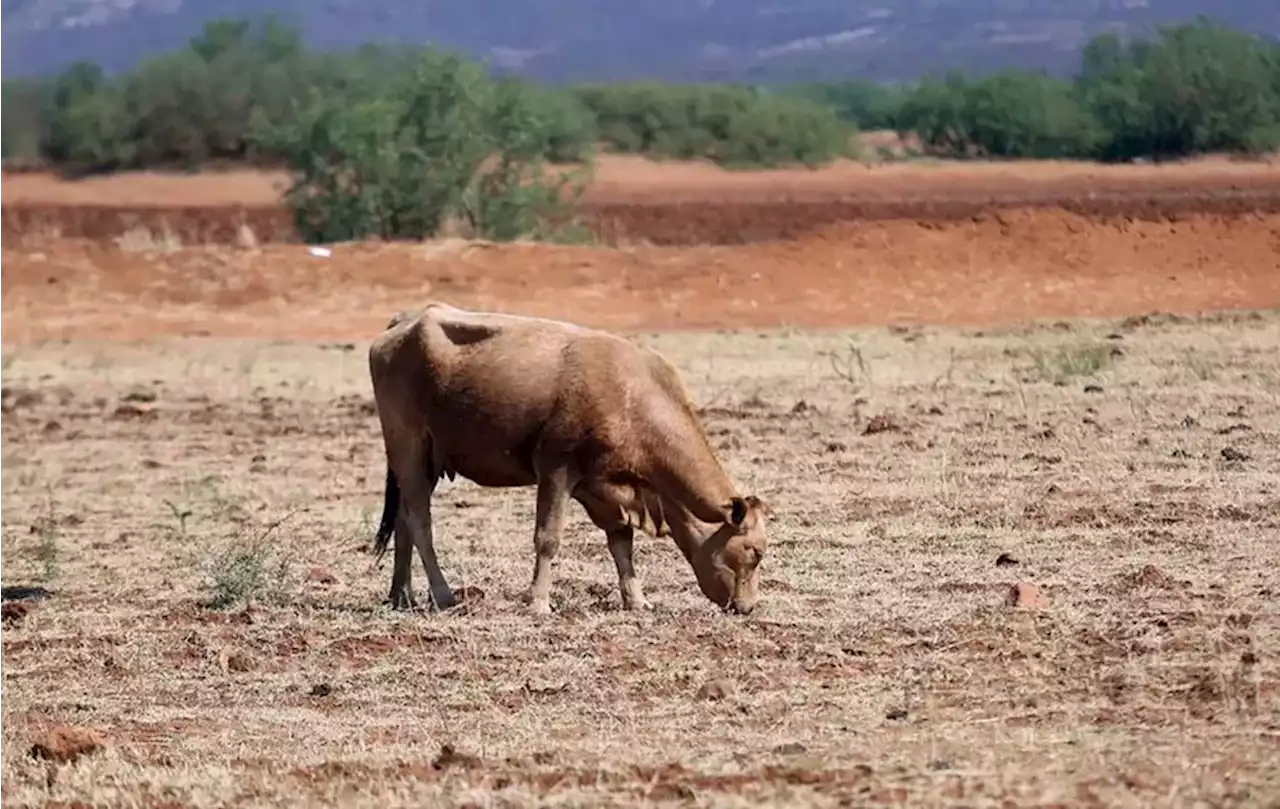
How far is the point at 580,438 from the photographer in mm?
11805

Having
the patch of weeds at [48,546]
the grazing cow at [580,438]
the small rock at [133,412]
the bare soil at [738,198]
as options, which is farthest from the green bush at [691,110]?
the grazing cow at [580,438]

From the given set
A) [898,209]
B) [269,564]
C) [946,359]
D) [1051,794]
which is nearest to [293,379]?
[946,359]

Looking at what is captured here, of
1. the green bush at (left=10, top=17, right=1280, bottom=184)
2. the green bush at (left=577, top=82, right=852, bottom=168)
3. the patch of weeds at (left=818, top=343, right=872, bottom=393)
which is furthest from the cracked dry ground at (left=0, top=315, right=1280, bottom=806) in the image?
Answer: the green bush at (left=577, top=82, right=852, bottom=168)

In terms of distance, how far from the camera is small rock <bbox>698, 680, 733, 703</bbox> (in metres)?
9.41

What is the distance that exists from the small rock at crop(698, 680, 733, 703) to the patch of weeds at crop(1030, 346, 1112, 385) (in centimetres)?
1114

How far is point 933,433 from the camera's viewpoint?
17.7 m

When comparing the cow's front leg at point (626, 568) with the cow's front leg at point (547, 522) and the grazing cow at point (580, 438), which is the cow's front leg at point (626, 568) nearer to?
the grazing cow at point (580, 438)

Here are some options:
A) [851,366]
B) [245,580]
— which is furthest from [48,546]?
[851,366]

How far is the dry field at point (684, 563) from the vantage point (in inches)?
322

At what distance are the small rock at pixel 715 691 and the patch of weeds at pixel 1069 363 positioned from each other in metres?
11.1

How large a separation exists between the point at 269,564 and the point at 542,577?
241 cm

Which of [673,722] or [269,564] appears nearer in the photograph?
[673,722]

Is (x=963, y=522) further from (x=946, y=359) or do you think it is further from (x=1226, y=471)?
(x=946, y=359)

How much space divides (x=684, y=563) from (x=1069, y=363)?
8.45 metres
